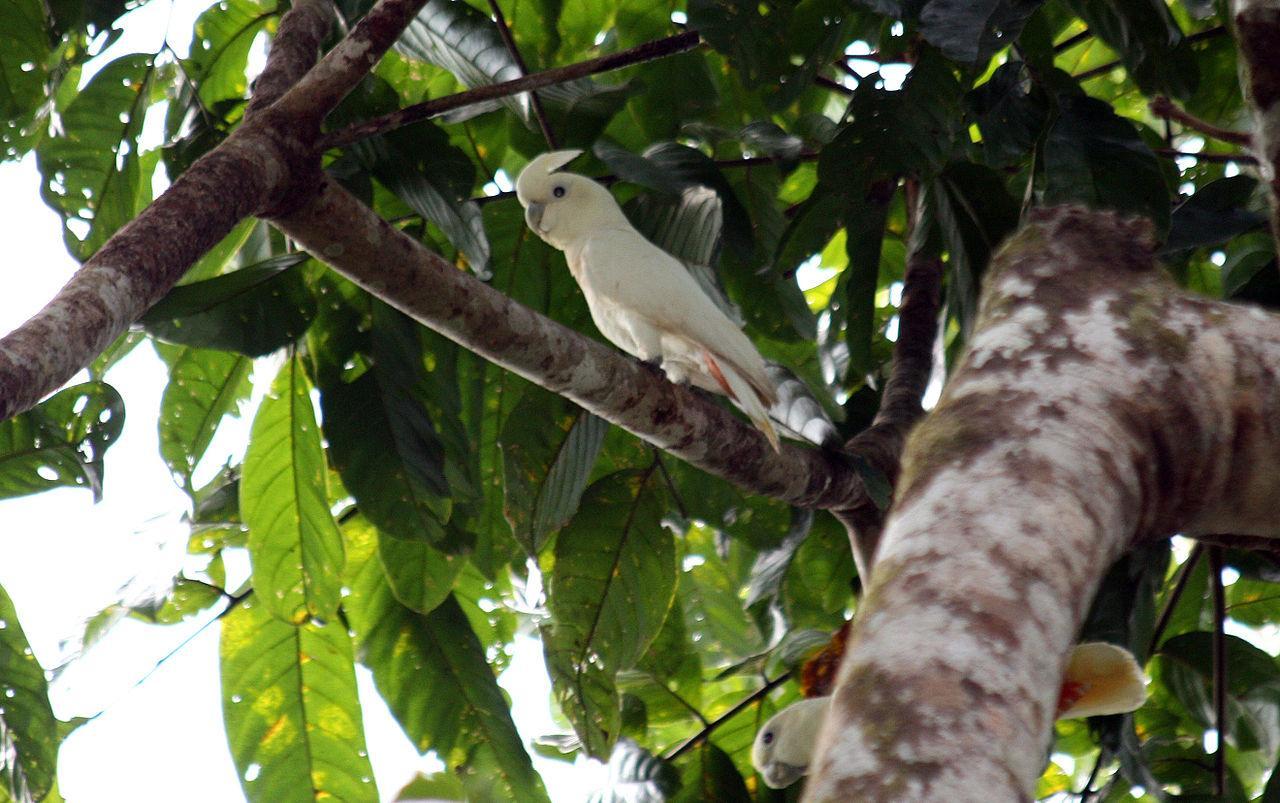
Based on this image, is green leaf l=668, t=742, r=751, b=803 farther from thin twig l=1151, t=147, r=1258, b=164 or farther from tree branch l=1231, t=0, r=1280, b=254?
tree branch l=1231, t=0, r=1280, b=254

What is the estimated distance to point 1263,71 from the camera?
1398 mm

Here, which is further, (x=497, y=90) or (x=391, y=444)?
(x=391, y=444)

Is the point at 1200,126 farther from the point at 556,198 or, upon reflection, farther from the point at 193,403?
the point at 193,403

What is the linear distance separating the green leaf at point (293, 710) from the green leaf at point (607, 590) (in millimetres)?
405

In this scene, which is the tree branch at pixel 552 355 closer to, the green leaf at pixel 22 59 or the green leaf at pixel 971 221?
the green leaf at pixel 971 221

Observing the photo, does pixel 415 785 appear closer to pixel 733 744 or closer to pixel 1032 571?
pixel 733 744

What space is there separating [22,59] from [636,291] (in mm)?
1237

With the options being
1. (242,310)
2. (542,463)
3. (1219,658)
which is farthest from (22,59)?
(1219,658)

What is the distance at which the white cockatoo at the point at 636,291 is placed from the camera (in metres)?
2.50

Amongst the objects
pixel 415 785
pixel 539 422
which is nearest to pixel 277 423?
pixel 539 422

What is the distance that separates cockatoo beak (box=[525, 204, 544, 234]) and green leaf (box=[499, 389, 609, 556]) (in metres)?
0.40

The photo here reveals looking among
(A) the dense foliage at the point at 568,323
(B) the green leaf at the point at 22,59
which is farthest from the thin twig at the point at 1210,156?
(B) the green leaf at the point at 22,59

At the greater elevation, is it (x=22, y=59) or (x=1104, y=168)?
(x=22, y=59)

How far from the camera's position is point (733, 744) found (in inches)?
108
